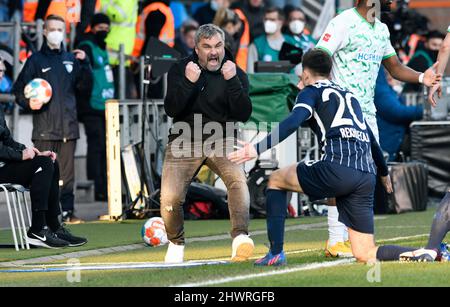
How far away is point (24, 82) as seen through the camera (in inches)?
668

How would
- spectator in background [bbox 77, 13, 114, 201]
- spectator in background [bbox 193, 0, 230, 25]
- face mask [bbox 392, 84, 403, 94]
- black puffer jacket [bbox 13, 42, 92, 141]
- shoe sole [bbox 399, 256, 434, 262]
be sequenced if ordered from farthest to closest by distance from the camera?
spectator in background [bbox 193, 0, 230, 25]
face mask [bbox 392, 84, 403, 94]
spectator in background [bbox 77, 13, 114, 201]
black puffer jacket [bbox 13, 42, 92, 141]
shoe sole [bbox 399, 256, 434, 262]

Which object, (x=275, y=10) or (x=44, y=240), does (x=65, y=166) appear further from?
(x=275, y=10)

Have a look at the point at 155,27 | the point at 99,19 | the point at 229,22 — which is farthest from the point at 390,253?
the point at 229,22

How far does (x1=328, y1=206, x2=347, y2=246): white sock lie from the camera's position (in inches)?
464

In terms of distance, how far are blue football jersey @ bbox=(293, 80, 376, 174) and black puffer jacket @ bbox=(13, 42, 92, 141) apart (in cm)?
688

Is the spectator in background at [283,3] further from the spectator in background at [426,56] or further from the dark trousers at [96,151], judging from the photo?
the dark trousers at [96,151]

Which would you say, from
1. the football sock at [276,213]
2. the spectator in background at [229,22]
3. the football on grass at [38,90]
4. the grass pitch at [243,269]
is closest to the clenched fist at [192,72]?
the football sock at [276,213]

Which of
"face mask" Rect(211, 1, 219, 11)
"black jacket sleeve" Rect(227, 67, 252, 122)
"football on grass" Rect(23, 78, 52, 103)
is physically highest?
"face mask" Rect(211, 1, 219, 11)

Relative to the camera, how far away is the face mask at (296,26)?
2269cm

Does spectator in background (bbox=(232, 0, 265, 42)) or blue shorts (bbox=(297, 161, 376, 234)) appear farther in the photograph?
spectator in background (bbox=(232, 0, 265, 42))

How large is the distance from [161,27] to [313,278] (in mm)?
11709

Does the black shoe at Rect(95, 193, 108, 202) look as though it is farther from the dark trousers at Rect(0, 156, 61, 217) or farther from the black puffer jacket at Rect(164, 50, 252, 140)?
the black puffer jacket at Rect(164, 50, 252, 140)

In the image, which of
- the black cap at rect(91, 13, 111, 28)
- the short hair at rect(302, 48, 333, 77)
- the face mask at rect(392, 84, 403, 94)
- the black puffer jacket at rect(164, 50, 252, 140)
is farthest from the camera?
the face mask at rect(392, 84, 403, 94)

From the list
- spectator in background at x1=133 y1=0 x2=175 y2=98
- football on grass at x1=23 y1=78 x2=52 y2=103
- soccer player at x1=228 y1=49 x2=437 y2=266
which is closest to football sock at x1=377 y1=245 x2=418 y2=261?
soccer player at x1=228 y1=49 x2=437 y2=266
